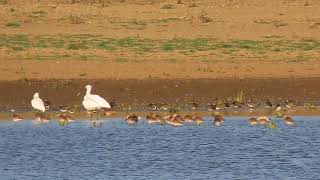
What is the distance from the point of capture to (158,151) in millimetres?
17234

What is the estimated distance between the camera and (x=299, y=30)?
2844 centimetres

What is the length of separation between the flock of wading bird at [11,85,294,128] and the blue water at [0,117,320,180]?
11cm

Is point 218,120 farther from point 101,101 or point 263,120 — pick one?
point 101,101

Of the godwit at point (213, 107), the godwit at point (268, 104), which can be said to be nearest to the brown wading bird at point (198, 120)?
the godwit at point (213, 107)

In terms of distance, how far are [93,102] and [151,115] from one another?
3.24ft

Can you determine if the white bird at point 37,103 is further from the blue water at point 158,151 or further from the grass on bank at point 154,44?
the grass on bank at point 154,44

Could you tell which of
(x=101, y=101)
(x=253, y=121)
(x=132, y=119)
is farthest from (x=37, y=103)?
(x=253, y=121)

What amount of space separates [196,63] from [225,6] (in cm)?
878

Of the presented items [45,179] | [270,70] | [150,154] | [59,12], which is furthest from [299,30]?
[45,179]

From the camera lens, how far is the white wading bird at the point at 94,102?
2034cm

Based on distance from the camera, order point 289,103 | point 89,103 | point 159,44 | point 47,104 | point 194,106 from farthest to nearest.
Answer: point 159,44 < point 289,103 < point 194,106 < point 47,104 < point 89,103

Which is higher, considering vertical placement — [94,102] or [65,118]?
[94,102]

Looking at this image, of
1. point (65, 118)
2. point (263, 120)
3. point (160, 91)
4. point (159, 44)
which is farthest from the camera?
point (159, 44)

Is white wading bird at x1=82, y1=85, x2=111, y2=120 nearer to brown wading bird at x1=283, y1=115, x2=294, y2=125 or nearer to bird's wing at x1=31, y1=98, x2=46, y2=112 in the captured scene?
bird's wing at x1=31, y1=98, x2=46, y2=112
